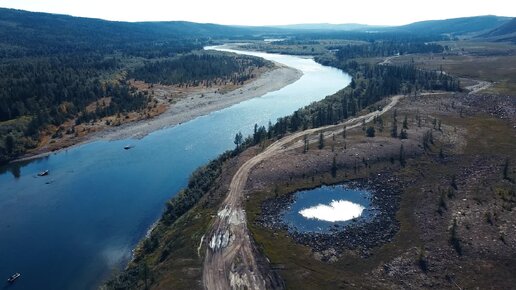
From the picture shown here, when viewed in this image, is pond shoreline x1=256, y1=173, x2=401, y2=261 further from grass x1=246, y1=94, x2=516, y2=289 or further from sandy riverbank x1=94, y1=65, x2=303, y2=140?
sandy riverbank x1=94, y1=65, x2=303, y2=140

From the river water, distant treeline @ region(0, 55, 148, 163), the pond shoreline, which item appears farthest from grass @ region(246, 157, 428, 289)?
distant treeline @ region(0, 55, 148, 163)

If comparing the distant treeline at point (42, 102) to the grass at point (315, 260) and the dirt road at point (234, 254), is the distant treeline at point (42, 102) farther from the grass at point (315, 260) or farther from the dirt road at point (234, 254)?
the grass at point (315, 260)

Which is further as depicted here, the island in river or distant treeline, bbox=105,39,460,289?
the island in river

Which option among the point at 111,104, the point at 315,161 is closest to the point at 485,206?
the point at 315,161

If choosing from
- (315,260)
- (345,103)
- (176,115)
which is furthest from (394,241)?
(176,115)

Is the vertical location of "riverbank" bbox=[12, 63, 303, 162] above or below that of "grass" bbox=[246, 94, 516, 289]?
below

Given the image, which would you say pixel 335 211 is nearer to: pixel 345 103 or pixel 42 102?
pixel 345 103
